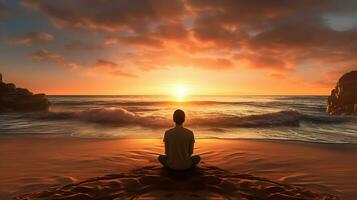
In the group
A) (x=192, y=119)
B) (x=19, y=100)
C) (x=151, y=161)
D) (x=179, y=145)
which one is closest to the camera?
(x=179, y=145)

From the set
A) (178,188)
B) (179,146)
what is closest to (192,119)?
(179,146)

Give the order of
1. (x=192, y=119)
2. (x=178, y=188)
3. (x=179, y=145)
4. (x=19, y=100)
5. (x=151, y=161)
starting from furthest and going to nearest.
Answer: (x=19, y=100) → (x=192, y=119) → (x=151, y=161) → (x=179, y=145) → (x=178, y=188)

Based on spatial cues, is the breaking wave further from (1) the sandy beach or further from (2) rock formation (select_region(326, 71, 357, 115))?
(2) rock formation (select_region(326, 71, 357, 115))

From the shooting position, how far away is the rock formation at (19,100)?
149ft

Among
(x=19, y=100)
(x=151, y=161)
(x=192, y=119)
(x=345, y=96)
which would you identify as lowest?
(x=151, y=161)

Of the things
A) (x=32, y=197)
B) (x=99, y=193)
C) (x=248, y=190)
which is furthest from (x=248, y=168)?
(x=32, y=197)

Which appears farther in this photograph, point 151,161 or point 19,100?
point 19,100

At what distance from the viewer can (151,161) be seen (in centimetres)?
912

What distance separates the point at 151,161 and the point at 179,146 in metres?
2.62

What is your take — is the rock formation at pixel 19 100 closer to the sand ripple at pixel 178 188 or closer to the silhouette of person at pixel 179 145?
the sand ripple at pixel 178 188

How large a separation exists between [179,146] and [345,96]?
4792 cm

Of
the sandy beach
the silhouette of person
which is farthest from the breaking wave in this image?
the silhouette of person

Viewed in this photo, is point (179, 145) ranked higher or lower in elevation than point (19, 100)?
lower

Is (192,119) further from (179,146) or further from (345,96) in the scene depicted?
(345,96)
